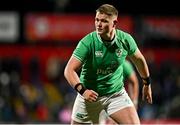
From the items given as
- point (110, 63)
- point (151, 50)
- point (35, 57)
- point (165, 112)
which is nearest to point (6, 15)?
point (35, 57)

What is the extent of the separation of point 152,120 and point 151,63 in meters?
3.22

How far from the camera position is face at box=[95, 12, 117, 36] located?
25.1ft

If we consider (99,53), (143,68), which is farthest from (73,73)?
(143,68)

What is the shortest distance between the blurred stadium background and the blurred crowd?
0.07 ft

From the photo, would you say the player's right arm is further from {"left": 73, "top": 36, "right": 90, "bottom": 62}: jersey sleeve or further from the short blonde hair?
the short blonde hair

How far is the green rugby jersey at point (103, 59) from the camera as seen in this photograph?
7816 mm

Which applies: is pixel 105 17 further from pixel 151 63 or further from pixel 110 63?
pixel 151 63

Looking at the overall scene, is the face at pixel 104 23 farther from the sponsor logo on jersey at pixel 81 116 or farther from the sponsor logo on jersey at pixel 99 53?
the sponsor logo on jersey at pixel 81 116

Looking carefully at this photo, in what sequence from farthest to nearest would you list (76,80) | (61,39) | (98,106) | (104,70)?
(61,39), (98,106), (104,70), (76,80)

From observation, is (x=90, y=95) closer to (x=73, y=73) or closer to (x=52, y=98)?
(x=73, y=73)

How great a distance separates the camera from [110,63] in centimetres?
794

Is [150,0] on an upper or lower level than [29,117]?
upper

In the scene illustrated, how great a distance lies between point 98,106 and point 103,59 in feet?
1.92

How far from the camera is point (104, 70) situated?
796cm
